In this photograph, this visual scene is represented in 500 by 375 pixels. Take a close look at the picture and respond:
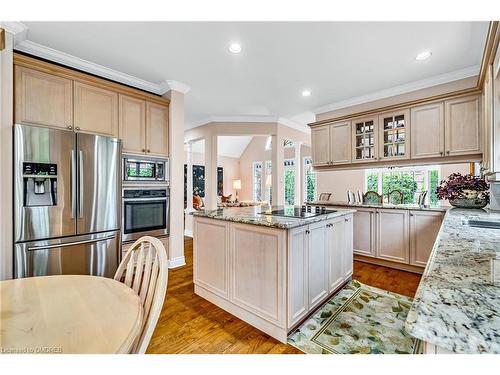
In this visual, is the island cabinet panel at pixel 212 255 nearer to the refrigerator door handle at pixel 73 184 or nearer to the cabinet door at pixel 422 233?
the refrigerator door handle at pixel 73 184

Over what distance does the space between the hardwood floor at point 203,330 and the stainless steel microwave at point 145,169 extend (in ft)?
4.48

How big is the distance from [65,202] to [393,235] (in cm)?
385

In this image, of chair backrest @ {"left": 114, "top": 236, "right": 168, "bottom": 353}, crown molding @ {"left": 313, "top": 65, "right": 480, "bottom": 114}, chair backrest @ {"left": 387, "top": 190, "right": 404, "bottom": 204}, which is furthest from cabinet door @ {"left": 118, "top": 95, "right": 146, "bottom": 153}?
chair backrest @ {"left": 387, "top": 190, "right": 404, "bottom": 204}

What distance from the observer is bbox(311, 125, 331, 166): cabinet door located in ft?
13.4

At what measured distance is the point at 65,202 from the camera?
2227 millimetres

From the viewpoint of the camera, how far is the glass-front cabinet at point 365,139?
11.7 feet

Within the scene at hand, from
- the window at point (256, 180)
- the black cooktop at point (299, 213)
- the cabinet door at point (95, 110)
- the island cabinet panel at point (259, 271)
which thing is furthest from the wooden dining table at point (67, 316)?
the window at point (256, 180)

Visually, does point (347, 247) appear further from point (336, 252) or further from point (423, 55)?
point (423, 55)

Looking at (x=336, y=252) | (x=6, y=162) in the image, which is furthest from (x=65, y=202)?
(x=336, y=252)

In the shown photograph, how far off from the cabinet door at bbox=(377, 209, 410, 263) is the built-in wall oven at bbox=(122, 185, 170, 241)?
2.96m

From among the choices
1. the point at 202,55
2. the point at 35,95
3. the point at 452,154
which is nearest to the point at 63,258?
the point at 35,95

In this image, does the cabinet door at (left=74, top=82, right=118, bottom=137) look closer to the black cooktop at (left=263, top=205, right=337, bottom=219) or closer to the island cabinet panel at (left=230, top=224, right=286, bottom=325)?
the island cabinet panel at (left=230, top=224, right=286, bottom=325)

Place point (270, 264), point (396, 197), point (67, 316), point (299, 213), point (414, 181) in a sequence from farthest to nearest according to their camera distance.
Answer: point (414, 181) < point (396, 197) < point (299, 213) < point (270, 264) < point (67, 316)
